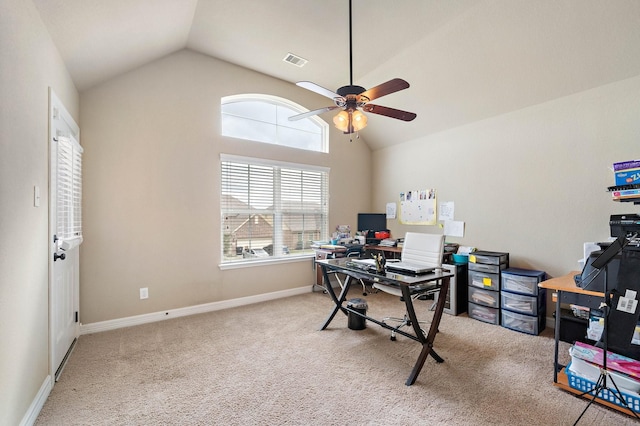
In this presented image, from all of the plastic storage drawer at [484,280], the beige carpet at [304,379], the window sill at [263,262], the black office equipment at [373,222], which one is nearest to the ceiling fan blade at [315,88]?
the beige carpet at [304,379]

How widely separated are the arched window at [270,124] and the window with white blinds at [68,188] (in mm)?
1651

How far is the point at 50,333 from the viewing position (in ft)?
6.70

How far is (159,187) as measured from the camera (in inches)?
130

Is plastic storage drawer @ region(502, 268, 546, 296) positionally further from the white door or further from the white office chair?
the white door

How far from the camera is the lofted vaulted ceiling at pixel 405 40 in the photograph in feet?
7.48

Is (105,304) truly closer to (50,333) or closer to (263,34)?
(50,333)

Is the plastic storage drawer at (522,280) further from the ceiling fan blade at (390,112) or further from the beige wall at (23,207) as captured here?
the beige wall at (23,207)

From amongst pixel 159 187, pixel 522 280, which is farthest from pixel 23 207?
pixel 522 280

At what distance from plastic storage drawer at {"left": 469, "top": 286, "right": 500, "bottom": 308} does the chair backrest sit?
1.01 metres

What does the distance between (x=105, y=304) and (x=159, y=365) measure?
46.9 inches

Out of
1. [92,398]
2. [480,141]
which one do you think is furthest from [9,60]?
[480,141]

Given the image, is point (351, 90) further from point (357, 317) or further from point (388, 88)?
point (357, 317)

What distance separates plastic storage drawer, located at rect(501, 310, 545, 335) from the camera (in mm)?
2924

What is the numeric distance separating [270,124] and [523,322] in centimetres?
393
